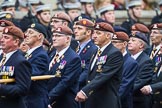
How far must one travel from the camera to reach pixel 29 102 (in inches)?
518

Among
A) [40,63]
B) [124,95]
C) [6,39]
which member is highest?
[6,39]

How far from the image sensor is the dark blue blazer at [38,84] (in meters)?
13.1

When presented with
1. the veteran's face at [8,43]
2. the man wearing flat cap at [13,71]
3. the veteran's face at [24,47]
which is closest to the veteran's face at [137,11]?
the veteran's face at [24,47]

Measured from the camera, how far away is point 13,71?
11.4 meters

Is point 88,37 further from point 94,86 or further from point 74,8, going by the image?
point 74,8

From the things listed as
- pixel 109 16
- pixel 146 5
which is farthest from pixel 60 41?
pixel 146 5

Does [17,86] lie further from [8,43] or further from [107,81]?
[107,81]

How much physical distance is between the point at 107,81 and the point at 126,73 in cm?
191

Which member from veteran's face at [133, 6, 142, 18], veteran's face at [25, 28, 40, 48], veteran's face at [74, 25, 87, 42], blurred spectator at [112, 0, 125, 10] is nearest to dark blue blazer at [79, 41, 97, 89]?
veteran's face at [74, 25, 87, 42]

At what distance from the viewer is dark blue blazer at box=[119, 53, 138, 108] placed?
46.6ft

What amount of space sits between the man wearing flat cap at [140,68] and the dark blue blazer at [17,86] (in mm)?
3457

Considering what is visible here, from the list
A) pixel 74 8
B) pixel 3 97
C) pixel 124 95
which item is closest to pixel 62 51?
pixel 124 95

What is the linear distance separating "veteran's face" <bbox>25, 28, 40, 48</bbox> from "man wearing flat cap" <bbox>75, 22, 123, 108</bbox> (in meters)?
1.14

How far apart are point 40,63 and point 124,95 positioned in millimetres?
1768
